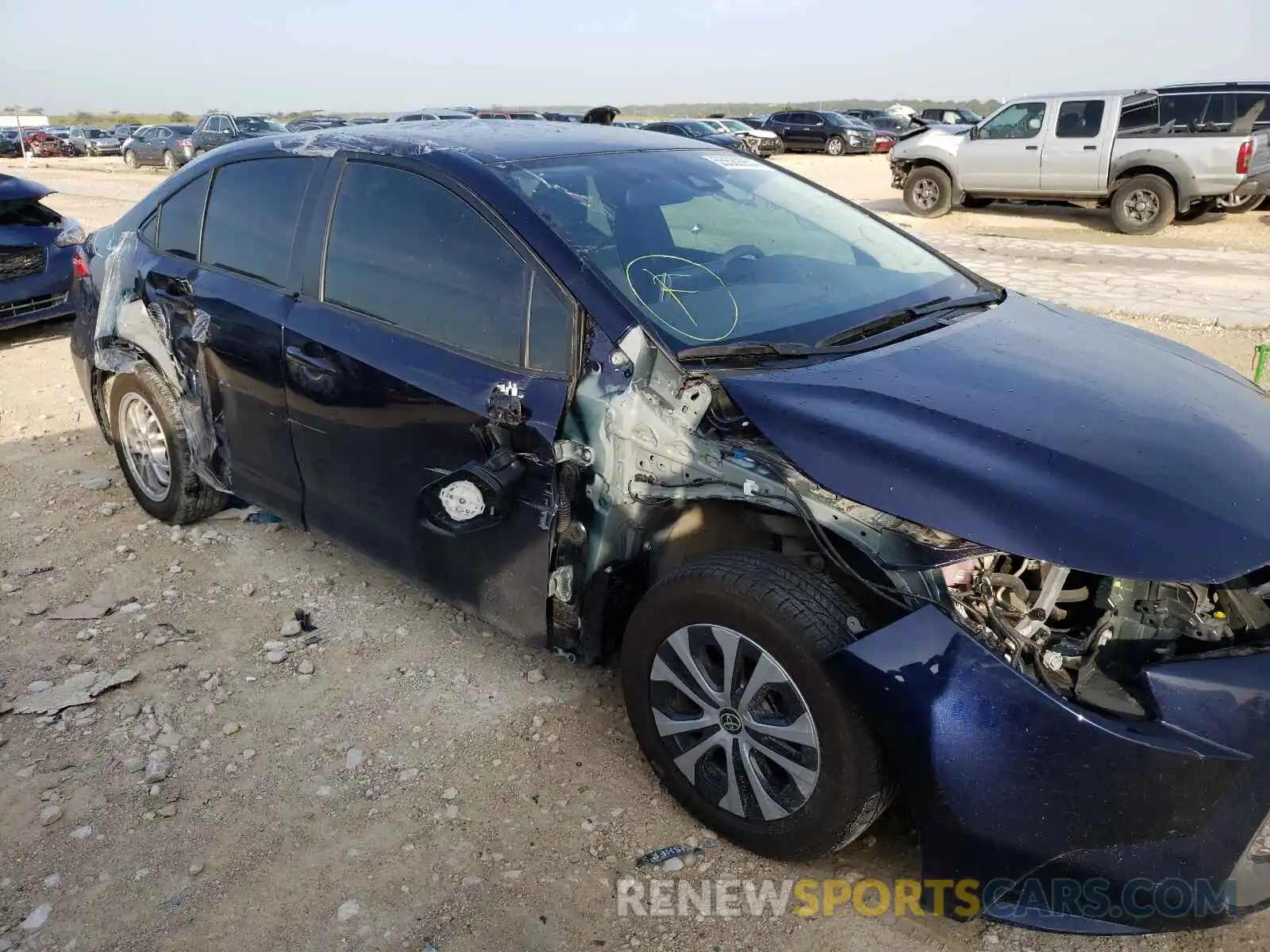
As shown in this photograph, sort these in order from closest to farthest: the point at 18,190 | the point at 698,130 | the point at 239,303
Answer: the point at 239,303, the point at 18,190, the point at 698,130

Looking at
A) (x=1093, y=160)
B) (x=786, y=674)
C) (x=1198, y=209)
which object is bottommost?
(x=786, y=674)

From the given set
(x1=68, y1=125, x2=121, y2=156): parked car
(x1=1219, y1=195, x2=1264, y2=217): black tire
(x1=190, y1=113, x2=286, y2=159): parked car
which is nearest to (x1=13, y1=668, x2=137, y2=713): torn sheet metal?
(x1=1219, y1=195, x2=1264, y2=217): black tire

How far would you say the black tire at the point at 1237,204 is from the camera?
1352 cm

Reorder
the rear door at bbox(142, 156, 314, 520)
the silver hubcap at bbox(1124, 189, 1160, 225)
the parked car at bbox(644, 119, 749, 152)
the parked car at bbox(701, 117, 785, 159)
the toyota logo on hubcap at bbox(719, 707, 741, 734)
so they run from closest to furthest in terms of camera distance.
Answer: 1. the toyota logo on hubcap at bbox(719, 707, 741, 734)
2. the rear door at bbox(142, 156, 314, 520)
3. the silver hubcap at bbox(1124, 189, 1160, 225)
4. the parked car at bbox(644, 119, 749, 152)
5. the parked car at bbox(701, 117, 785, 159)

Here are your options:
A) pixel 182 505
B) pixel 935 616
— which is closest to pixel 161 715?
pixel 182 505

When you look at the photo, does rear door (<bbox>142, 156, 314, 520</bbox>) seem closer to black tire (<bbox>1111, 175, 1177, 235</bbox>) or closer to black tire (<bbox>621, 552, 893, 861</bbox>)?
black tire (<bbox>621, 552, 893, 861</bbox>)

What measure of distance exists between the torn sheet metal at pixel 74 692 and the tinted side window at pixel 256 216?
A: 1.51m

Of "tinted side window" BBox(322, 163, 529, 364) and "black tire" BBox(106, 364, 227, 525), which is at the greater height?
"tinted side window" BBox(322, 163, 529, 364)

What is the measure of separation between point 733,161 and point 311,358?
1740mm

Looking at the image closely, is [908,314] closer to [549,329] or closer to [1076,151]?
[549,329]

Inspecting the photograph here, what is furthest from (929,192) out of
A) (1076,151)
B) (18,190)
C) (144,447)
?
→ (144,447)

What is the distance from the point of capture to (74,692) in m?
3.30

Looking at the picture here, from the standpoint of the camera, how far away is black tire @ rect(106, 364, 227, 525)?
13.4ft

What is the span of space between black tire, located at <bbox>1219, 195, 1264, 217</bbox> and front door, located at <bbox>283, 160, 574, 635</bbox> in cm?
1395
